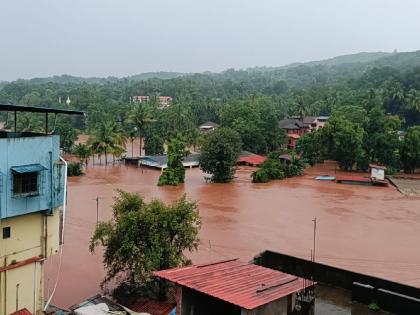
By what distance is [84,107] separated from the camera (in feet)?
241

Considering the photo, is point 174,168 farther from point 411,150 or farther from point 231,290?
point 231,290

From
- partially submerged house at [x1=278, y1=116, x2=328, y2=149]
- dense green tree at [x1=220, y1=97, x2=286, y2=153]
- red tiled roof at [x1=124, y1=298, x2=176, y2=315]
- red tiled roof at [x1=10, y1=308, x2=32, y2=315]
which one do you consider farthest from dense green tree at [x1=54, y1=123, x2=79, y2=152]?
red tiled roof at [x1=10, y1=308, x2=32, y2=315]

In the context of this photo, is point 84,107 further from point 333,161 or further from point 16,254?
point 16,254

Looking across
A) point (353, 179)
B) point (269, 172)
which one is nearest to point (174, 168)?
point (269, 172)

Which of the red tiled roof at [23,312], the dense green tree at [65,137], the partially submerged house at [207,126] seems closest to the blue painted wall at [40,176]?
the red tiled roof at [23,312]

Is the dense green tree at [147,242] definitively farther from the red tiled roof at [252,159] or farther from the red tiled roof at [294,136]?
the red tiled roof at [294,136]

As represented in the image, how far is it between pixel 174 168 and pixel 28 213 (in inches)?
922

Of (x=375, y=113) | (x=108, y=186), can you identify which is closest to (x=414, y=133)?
(x=375, y=113)

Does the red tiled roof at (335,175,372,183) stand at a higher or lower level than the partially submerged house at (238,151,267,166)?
lower

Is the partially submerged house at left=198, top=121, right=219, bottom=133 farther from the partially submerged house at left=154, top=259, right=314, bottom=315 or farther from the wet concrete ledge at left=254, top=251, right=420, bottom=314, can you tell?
the partially submerged house at left=154, top=259, right=314, bottom=315

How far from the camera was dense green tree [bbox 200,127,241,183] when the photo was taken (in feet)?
110

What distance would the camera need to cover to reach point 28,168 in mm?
10188

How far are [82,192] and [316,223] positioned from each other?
14.3 metres

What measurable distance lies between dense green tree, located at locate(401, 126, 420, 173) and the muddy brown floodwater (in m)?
6.12
